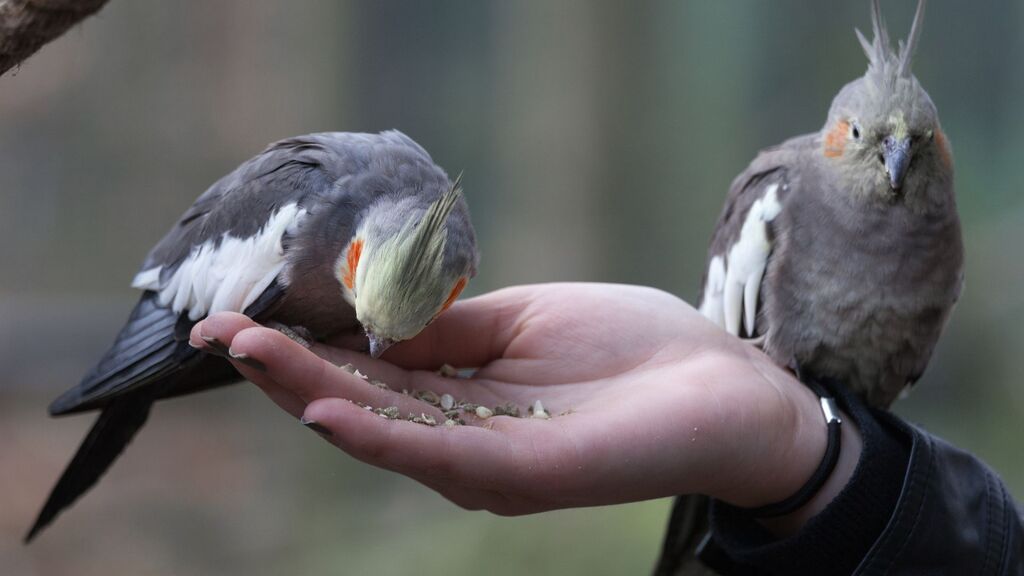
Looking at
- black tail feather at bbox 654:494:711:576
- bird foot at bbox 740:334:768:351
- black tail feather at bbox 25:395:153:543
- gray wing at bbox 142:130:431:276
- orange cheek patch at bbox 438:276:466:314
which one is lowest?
black tail feather at bbox 654:494:711:576

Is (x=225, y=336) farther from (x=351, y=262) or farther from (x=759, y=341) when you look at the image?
(x=759, y=341)

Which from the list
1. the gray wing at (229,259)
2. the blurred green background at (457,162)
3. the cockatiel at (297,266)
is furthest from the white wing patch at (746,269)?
the blurred green background at (457,162)

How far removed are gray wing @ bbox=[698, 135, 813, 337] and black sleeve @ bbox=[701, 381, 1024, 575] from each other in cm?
76

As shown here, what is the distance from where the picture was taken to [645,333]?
2469 millimetres

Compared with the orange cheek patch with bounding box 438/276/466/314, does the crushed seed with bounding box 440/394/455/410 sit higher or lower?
lower

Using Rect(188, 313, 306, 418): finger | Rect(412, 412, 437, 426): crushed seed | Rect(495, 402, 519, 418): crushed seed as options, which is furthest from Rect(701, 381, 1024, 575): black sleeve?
Rect(188, 313, 306, 418): finger

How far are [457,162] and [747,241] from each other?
255 cm

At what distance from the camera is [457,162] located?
5.23m

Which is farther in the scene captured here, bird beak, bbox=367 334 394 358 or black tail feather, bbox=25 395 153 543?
black tail feather, bbox=25 395 153 543

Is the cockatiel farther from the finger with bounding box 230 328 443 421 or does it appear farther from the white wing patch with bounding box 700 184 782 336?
the white wing patch with bounding box 700 184 782 336

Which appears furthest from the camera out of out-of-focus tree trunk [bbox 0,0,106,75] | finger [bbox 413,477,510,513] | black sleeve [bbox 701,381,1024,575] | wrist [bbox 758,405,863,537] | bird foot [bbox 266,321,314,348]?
bird foot [bbox 266,321,314,348]

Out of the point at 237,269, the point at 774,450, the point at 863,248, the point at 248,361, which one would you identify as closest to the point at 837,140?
the point at 863,248

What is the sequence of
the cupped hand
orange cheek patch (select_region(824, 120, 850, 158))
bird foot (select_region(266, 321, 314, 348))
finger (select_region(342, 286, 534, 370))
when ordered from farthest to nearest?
orange cheek patch (select_region(824, 120, 850, 158)) → finger (select_region(342, 286, 534, 370)) → bird foot (select_region(266, 321, 314, 348)) → the cupped hand

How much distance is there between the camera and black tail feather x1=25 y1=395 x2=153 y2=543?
8.22 ft
